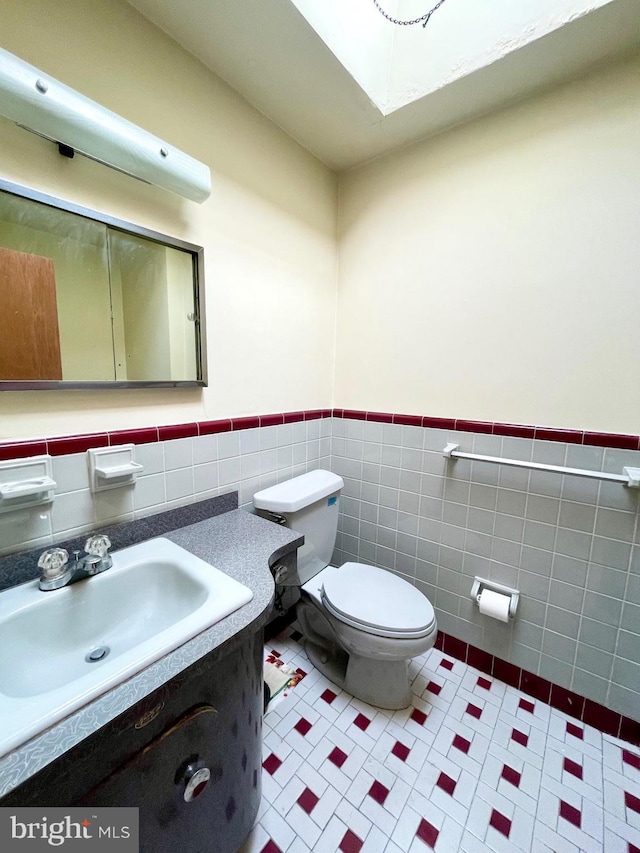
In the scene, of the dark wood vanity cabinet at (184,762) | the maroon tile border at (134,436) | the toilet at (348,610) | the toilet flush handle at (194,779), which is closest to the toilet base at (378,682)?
the toilet at (348,610)

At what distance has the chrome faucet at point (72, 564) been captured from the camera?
30.0 inches

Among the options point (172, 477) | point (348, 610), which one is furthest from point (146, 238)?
point (348, 610)

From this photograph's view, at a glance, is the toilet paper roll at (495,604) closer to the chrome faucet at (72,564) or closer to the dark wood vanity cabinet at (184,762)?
the dark wood vanity cabinet at (184,762)

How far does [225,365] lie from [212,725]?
103 centimetres

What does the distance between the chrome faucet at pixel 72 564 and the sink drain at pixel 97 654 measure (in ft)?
0.57

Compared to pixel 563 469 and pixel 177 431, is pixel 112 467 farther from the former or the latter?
pixel 563 469

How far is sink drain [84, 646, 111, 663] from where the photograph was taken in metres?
0.77

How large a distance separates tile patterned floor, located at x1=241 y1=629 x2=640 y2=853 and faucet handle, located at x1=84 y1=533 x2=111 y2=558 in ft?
2.86

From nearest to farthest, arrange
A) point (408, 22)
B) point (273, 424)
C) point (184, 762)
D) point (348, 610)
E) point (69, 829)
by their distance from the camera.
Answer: point (69, 829) → point (184, 762) → point (408, 22) → point (348, 610) → point (273, 424)

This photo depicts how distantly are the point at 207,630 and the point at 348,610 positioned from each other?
0.66m

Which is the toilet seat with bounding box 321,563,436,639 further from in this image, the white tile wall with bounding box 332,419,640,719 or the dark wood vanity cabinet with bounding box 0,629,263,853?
the dark wood vanity cabinet with bounding box 0,629,263,853

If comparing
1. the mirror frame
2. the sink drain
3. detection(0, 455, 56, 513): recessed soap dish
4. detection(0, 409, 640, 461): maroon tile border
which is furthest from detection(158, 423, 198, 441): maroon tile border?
the sink drain

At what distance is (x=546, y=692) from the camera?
1.27m

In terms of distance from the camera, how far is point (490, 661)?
1382mm
